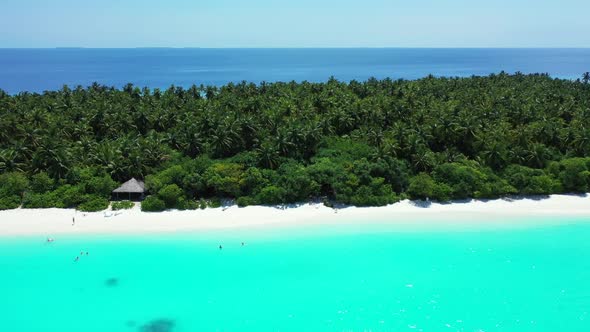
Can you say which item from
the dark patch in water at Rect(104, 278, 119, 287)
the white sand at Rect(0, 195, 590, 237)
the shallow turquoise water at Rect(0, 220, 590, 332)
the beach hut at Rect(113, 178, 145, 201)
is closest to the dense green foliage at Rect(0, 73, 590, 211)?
the beach hut at Rect(113, 178, 145, 201)

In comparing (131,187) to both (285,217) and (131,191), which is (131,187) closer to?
(131,191)

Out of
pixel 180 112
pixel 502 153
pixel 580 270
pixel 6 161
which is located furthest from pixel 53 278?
pixel 502 153

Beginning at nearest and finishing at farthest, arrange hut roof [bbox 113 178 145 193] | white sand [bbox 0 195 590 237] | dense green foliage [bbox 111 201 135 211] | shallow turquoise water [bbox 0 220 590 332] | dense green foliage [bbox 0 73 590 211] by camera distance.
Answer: shallow turquoise water [bbox 0 220 590 332] → white sand [bbox 0 195 590 237] → dense green foliage [bbox 111 201 135 211] → hut roof [bbox 113 178 145 193] → dense green foliage [bbox 0 73 590 211]

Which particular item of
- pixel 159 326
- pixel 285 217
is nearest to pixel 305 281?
pixel 159 326

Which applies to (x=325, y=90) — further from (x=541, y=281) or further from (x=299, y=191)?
(x=541, y=281)

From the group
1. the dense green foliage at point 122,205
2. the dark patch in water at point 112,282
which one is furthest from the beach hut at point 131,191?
the dark patch in water at point 112,282

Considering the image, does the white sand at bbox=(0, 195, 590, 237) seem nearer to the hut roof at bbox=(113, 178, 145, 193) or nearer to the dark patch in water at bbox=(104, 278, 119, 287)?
the hut roof at bbox=(113, 178, 145, 193)
